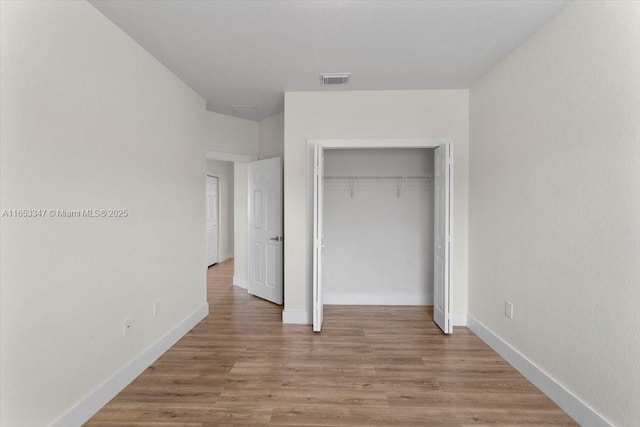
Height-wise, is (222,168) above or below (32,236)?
above

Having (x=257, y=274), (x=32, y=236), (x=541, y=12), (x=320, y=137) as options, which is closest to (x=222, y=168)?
(x=257, y=274)

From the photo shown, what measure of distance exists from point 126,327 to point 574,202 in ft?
10.7

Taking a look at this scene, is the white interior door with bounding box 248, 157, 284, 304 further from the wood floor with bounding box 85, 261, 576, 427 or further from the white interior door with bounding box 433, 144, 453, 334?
the white interior door with bounding box 433, 144, 453, 334

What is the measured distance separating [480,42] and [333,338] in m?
2.95

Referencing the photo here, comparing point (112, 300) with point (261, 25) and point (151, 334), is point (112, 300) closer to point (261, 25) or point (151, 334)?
point (151, 334)

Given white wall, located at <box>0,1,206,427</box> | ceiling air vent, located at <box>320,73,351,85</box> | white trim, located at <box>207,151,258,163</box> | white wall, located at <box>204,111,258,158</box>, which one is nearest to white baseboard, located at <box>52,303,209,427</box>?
white wall, located at <box>0,1,206,427</box>

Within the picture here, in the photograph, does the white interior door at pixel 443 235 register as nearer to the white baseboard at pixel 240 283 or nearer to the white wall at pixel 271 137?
the white wall at pixel 271 137

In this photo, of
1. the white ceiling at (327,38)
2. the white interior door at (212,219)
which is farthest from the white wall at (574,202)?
the white interior door at (212,219)

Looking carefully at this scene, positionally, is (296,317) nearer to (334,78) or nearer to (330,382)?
(330,382)

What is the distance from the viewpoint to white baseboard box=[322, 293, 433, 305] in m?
4.34

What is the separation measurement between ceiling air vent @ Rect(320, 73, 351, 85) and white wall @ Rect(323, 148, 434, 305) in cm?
114

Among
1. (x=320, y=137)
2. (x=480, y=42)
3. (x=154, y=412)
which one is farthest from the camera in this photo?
(x=320, y=137)

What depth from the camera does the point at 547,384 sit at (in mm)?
2301

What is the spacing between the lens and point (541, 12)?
87.1 inches
